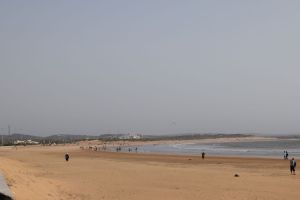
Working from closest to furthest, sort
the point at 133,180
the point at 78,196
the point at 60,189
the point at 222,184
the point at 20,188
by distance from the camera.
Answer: the point at 20,188 < the point at 78,196 < the point at 60,189 < the point at 222,184 < the point at 133,180

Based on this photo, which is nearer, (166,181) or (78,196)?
(78,196)

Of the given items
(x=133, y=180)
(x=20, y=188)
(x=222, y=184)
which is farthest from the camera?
(x=133, y=180)

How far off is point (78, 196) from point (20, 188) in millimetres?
2744

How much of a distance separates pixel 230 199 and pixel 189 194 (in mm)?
2086

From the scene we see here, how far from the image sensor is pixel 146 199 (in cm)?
1869

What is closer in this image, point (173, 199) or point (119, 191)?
point (173, 199)

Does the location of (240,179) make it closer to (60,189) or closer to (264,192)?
(264,192)

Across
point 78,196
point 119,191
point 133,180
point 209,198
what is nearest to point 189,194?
point 209,198

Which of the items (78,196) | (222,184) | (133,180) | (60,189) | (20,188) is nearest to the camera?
(20,188)

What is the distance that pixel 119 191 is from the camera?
20.9 metres

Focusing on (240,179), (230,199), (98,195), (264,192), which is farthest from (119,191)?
(240,179)

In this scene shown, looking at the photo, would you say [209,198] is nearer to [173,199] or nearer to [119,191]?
[173,199]

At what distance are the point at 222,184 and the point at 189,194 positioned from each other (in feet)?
15.1

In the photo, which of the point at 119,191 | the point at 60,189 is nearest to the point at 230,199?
the point at 119,191
